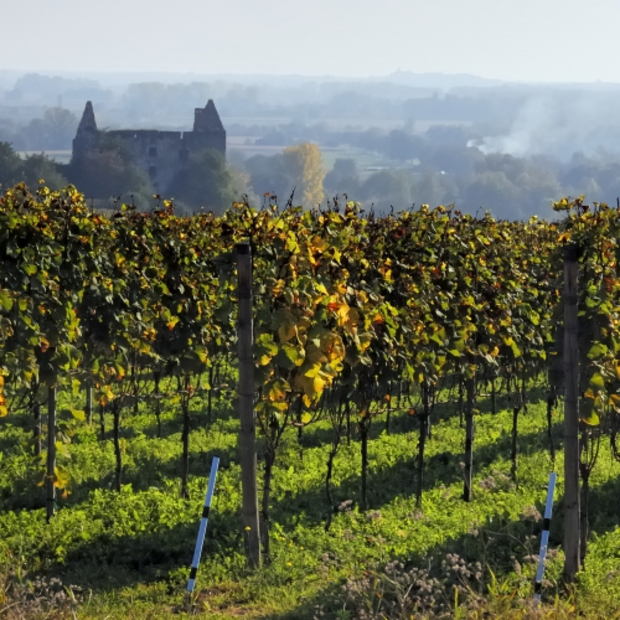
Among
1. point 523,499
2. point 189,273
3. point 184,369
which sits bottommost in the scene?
point 523,499

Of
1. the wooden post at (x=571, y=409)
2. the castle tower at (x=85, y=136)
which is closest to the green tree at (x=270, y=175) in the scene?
the castle tower at (x=85, y=136)

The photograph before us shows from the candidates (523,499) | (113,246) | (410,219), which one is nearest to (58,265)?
(113,246)

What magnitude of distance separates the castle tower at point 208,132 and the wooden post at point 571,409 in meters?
99.5

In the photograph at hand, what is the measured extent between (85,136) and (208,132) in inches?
560

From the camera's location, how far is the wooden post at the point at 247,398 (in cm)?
741

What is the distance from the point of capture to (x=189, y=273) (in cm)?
1182

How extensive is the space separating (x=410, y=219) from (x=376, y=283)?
142 cm

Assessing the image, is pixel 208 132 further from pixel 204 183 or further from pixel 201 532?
pixel 201 532

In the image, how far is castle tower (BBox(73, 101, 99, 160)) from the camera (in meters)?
94.6

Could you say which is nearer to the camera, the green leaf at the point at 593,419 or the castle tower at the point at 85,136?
the green leaf at the point at 593,419

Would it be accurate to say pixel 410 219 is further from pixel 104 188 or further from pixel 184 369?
pixel 104 188

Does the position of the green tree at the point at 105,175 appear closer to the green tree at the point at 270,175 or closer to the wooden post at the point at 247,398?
the green tree at the point at 270,175

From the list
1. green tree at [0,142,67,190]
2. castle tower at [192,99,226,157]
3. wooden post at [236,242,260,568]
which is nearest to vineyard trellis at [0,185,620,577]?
wooden post at [236,242,260,568]

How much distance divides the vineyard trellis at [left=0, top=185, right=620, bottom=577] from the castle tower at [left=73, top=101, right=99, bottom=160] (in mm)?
84717
